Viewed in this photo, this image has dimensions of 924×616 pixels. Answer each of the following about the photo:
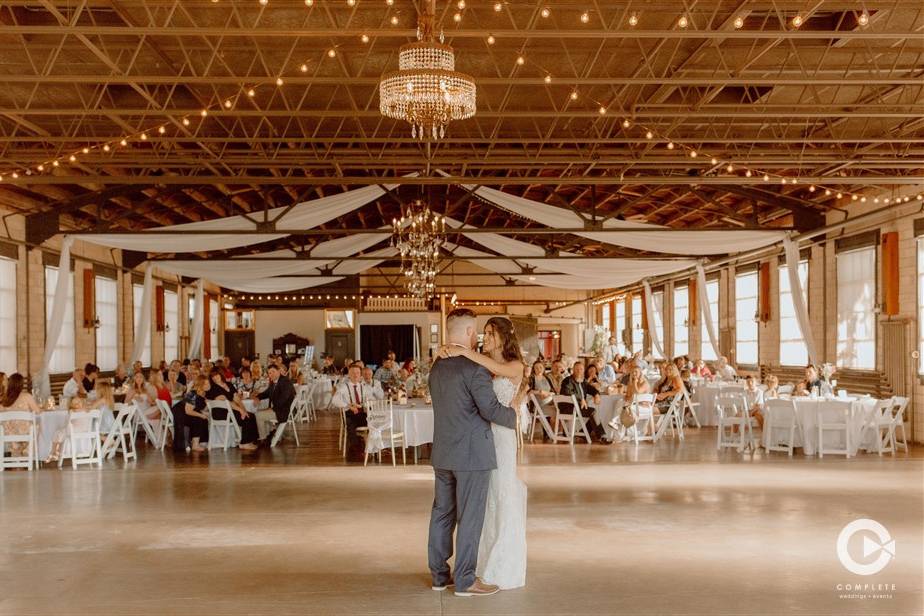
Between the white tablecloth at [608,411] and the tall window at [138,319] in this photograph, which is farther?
the tall window at [138,319]

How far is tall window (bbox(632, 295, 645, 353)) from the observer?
28.2 m

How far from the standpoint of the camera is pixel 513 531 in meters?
4.77

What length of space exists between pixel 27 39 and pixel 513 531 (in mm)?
6381

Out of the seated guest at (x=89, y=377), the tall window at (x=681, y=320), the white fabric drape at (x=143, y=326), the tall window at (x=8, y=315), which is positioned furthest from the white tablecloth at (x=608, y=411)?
the tall window at (x=681, y=320)

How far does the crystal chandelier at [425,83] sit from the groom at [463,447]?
2.07m

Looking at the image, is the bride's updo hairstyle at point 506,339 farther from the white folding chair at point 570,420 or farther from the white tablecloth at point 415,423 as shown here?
the white folding chair at point 570,420

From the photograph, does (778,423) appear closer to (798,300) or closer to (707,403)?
(798,300)

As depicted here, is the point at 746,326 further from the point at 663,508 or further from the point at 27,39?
the point at 27,39

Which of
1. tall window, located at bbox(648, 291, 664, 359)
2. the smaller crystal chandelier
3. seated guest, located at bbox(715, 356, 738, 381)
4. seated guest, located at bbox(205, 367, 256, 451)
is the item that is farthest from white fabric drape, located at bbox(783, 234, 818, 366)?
tall window, located at bbox(648, 291, 664, 359)

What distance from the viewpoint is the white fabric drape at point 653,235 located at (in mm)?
13922

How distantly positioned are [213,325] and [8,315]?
13799 millimetres

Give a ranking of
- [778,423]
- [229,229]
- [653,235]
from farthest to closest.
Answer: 1. [229,229]
2. [653,235]
3. [778,423]

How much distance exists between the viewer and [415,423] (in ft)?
33.8

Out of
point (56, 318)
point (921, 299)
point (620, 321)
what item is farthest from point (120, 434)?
point (620, 321)
